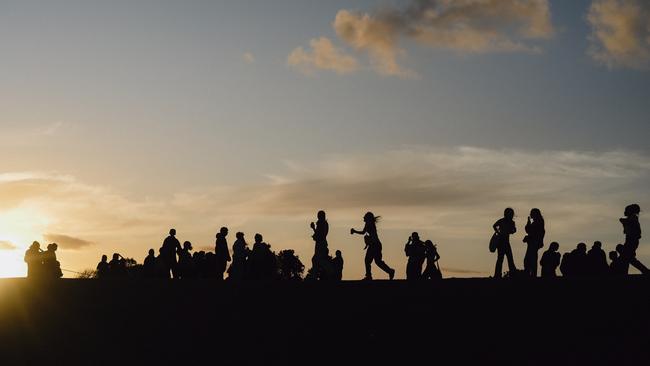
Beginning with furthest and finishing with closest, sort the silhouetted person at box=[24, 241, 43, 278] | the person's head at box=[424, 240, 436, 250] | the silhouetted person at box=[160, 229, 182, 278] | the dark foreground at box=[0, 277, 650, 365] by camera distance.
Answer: the silhouetted person at box=[160, 229, 182, 278] → the silhouetted person at box=[24, 241, 43, 278] → the person's head at box=[424, 240, 436, 250] → the dark foreground at box=[0, 277, 650, 365]

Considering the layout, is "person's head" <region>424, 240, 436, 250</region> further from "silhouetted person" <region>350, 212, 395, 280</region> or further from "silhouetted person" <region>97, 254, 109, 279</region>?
"silhouetted person" <region>97, 254, 109, 279</region>

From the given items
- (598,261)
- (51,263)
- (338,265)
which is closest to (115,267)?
(51,263)

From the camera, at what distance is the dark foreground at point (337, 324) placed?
62.6 ft

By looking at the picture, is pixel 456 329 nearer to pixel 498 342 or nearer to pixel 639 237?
pixel 498 342

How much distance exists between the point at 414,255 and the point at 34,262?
37.9 ft

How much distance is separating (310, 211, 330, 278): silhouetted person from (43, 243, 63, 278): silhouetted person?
27.3 feet

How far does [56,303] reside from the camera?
2419cm

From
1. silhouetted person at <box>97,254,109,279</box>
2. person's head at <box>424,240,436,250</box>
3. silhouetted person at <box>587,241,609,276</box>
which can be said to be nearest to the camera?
silhouetted person at <box>587,241,609,276</box>

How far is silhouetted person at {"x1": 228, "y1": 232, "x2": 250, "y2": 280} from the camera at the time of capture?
96.7ft

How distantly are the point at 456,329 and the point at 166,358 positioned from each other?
20.1ft

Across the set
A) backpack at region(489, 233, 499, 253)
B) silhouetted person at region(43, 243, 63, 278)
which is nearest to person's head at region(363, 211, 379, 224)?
backpack at region(489, 233, 499, 253)

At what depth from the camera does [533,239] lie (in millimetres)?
25094

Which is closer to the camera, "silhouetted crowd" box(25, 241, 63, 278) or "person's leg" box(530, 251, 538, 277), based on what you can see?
"person's leg" box(530, 251, 538, 277)

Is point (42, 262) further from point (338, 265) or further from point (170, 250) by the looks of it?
point (338, 265)
